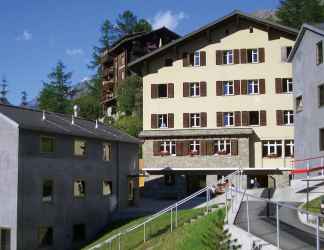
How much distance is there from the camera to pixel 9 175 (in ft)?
105

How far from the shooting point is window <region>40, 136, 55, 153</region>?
111 feet

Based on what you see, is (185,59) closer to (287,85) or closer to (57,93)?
(287,85)

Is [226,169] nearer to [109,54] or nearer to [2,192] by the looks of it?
[2,192]

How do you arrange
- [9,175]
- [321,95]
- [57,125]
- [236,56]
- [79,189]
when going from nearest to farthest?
1. [9,175]
2. [321,95]
3. [57,125]
4. [79,189]
5. [236,56]

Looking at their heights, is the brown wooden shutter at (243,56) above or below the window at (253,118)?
above

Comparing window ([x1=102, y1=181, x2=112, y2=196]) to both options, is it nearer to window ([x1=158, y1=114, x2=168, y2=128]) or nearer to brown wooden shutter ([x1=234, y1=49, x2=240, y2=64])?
window ([x1=158, y1=114, x2=168, y2=128])

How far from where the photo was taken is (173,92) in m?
49.4

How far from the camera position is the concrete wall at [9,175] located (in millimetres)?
31578

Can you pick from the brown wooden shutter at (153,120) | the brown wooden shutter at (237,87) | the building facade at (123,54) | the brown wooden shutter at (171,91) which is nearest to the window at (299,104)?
the brown wooden shutter at (237,87)

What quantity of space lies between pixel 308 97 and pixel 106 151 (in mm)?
15659

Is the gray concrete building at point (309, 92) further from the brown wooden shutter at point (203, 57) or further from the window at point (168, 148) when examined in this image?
the window at point (168, 148)

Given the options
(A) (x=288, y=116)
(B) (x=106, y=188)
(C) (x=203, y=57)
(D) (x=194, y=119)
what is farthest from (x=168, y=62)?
(B) (x=106, y=188)

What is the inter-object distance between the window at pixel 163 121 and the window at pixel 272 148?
30.2ft

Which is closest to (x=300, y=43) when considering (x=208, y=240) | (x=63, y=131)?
(x=63, y=131)
